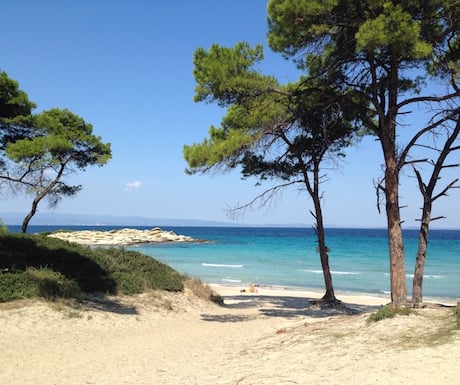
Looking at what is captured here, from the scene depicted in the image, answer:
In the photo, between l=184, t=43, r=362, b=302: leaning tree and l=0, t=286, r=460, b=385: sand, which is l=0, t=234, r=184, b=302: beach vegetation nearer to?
l=0, t=286, r=460, b=385: sand

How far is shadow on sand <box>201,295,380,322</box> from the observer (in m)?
12.0

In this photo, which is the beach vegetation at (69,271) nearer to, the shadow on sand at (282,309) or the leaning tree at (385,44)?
the shadow on sand at (282,309)

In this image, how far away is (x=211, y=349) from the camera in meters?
7.72

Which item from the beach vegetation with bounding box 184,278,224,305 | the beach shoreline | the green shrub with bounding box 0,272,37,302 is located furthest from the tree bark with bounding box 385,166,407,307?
the beach shoreline

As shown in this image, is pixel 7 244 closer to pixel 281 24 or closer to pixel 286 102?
pixel 286 102

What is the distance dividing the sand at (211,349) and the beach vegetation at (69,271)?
2.30 ft

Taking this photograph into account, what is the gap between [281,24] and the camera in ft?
29.3

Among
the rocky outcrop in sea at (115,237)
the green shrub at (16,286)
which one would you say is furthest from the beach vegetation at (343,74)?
the rocky outcrop in sea at (115,237)

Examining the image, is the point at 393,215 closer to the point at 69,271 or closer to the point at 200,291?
the point at 200,291

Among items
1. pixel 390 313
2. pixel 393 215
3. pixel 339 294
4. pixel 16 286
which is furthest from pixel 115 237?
pixel 390 313

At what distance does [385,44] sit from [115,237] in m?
61.4

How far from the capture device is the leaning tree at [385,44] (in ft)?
26.3

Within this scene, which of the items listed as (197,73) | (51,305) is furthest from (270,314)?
(197,73)

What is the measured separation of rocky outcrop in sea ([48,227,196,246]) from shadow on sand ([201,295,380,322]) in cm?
4186
